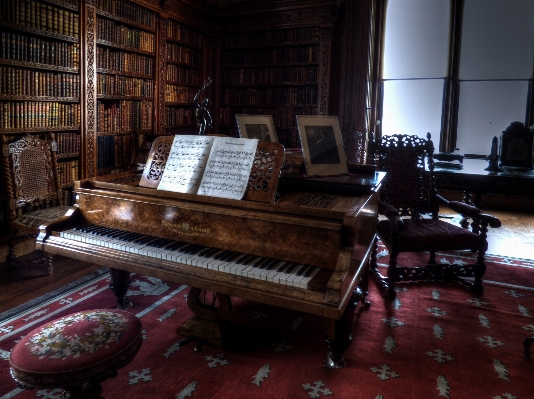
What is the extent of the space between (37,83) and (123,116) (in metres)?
1.02

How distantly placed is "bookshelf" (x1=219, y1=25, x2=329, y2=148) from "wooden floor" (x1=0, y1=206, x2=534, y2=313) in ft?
8.23

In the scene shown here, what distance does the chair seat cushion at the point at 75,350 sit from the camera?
3.99 feet

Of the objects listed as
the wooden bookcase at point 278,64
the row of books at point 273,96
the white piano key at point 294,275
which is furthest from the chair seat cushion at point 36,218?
the row of books at point 273,96

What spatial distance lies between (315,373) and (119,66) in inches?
146

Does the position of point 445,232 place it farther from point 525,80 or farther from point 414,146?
point 525,80

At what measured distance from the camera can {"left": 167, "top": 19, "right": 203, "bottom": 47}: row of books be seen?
5078mm

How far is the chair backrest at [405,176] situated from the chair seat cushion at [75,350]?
8.03 ft

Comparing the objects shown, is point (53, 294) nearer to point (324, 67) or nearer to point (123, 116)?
point (123, 116)

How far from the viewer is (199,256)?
179cm

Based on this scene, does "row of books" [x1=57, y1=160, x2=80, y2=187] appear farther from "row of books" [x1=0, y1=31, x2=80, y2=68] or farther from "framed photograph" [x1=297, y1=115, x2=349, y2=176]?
"framed photograph" [x1=297, y1=115, x2=349, y2=176]

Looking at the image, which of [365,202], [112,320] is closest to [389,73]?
[365,202]

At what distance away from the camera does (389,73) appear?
6102 millimetres

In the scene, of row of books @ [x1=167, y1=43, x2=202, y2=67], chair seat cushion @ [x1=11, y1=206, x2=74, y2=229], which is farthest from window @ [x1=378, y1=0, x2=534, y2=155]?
chair seat cushion @ [x1=11, y1=206, x2=74, y2=229]

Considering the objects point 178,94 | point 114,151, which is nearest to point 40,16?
point 114,151
